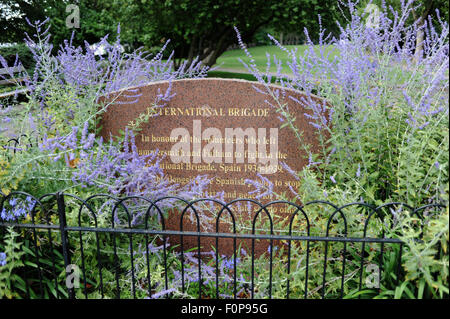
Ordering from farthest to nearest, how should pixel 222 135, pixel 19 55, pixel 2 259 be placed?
pixel 19 55 < pixel 222 135 < pixel 2 259

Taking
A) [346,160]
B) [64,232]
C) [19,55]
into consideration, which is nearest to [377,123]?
[346,160]

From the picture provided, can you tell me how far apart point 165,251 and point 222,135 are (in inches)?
49.7

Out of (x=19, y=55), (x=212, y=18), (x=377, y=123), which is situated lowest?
(x=377, y=123)

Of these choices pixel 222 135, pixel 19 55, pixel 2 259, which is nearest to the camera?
pixel 2 259

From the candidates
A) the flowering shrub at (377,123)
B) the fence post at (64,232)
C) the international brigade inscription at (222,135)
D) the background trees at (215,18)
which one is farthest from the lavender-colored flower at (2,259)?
the background trees at (215,18)

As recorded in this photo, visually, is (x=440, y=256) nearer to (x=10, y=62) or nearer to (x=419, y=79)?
(x=419, y=79)

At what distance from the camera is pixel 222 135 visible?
3.73 meters

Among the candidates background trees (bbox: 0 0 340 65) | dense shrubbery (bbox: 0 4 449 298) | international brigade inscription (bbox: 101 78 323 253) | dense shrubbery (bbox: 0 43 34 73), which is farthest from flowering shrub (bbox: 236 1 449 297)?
dense shrubbery (bbox: 0 43 34 73)

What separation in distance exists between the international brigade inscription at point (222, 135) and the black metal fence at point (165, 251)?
0.38m

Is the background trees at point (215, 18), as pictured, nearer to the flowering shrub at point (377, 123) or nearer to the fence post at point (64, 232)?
the flowering shrub at point (377, 123)

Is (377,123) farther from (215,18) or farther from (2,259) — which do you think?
(215,18)

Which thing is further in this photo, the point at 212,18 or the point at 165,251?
the point at 212,18

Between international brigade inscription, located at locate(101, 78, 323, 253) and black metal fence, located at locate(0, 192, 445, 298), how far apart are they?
0.38 m

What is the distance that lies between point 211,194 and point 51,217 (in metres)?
1.46
